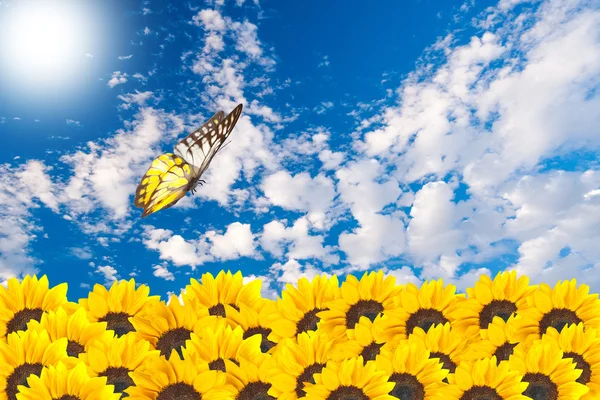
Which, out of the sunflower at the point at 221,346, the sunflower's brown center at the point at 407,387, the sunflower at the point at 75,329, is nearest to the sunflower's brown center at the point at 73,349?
the sunflower at the point at 75,329

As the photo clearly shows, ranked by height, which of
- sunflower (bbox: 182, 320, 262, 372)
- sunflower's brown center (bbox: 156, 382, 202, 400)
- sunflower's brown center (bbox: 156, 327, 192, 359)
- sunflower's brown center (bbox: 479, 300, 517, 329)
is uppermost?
sunflower's brown center (bbox: 479, 300, 517, 329)

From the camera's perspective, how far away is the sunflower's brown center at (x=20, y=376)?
2.53m

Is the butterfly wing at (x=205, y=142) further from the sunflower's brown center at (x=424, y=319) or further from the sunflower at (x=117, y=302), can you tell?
the sunflower's brown center at (x=424, y=319)

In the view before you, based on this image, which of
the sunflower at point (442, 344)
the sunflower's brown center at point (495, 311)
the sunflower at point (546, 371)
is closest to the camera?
the sunflower at point (546, 371)

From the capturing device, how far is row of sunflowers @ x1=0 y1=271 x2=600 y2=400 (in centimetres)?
241

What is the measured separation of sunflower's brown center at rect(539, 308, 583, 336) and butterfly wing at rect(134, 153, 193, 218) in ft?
12.2

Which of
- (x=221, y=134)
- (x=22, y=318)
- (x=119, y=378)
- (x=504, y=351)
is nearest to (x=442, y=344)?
(x=504, y=351)

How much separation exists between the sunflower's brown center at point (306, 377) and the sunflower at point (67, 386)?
0.75 meters

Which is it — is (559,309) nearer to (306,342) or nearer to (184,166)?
(306,342)

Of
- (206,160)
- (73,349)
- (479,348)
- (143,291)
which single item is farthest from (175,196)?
(479,348)

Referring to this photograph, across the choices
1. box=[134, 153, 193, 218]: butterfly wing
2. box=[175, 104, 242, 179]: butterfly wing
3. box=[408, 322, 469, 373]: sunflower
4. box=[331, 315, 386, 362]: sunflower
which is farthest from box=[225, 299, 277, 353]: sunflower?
box=[134, 153, 193, 218]: butterfly wing

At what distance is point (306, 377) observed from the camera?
258 cm

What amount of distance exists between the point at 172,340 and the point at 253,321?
0.45 meters

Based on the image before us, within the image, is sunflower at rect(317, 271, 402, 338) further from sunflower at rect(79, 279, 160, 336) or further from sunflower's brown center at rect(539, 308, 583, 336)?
sunflower at rect(79, 279, 160, 336)
